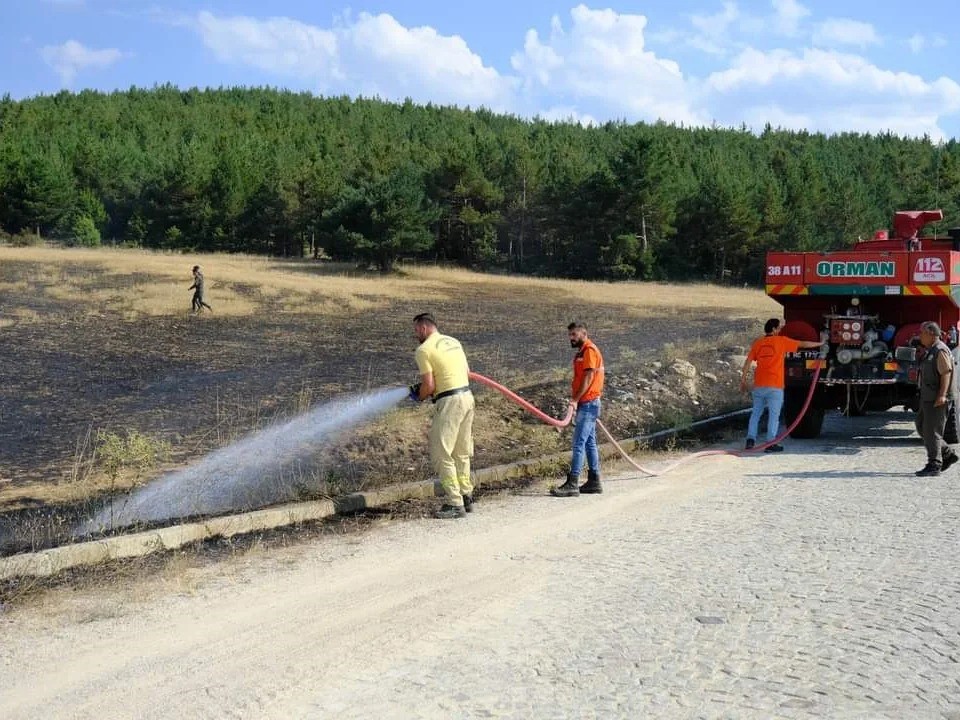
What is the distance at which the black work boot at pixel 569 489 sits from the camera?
10188mm

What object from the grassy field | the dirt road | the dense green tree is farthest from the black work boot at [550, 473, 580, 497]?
the dense green tree

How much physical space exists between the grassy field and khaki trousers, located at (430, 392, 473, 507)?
4.62 feet

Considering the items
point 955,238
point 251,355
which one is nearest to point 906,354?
point 955,238

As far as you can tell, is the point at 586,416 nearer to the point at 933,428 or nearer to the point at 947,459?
the point at 933,428

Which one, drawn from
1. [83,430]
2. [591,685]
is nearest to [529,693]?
[591,685]

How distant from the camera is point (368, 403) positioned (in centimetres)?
1467

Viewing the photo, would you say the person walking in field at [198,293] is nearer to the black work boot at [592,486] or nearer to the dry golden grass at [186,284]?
the dry golden grass at [186,284]

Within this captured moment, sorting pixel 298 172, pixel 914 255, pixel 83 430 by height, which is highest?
pixel 298 172

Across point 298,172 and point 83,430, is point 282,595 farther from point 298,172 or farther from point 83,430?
point 298,172

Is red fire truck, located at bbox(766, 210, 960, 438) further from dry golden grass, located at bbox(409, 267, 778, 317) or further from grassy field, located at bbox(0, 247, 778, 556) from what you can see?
dry golden grass, located at bbox(409, 267, 778, 317)

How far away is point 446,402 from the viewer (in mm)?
9031

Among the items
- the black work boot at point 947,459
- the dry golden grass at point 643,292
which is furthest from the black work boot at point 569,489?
the dry golden grass at point 643,292

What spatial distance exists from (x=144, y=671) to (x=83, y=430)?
10.7 metres

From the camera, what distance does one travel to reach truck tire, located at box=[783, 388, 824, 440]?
47.2 feet
